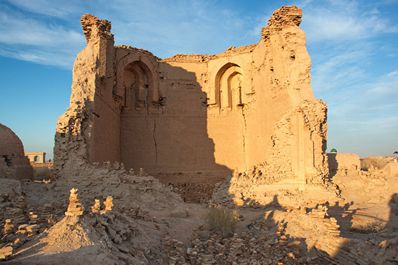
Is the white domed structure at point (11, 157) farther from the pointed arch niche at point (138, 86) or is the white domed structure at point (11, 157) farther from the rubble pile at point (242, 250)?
the rubble pile at point (242, 250)

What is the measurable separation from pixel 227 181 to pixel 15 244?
11544 mm

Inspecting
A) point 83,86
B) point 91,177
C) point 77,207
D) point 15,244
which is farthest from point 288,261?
point 83,86

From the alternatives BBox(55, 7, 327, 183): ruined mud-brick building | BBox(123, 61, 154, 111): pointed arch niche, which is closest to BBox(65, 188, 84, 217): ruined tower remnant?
BBox(55, 7, 327, 183): ruined mud-brick building

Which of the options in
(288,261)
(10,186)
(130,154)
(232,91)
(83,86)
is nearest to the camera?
(288,261)

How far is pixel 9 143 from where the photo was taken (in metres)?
12.8

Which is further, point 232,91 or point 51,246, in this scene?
point 232,91

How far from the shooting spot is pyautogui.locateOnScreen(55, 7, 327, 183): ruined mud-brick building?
1360cm

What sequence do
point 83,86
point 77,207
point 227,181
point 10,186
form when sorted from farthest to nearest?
point 227,181
point 83,86
point 10,186
point 77,207

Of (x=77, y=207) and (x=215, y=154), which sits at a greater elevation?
(x=215, y=154)

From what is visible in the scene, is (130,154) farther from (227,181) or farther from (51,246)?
(51,246)

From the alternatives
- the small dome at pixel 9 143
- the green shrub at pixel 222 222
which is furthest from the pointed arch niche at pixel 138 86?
the green shrub at pixel 222 222

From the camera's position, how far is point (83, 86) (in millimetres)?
13414

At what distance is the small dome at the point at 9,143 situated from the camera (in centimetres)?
1262

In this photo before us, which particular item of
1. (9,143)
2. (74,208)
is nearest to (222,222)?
(74,208)
